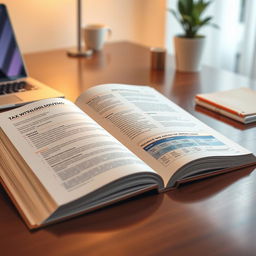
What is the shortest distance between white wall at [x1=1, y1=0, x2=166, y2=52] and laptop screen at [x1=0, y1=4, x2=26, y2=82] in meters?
0.57

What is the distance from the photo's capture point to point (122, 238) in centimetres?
58

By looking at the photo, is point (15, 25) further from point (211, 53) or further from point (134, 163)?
point (134, 163)

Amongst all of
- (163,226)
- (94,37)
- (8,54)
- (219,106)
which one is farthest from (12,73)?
(163,226)

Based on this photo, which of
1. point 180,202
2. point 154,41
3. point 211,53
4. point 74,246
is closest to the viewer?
point 74,246

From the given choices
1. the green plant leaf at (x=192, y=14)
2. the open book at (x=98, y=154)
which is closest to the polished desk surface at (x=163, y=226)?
the open book at (x=98, y=154)

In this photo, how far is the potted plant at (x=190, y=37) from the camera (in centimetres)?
135

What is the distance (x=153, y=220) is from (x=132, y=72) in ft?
2.75

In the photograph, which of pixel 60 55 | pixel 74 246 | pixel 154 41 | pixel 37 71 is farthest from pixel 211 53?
pixel 74 246

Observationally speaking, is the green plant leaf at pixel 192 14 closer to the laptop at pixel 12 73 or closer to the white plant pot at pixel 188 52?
the white plant pot at pixel 188 52

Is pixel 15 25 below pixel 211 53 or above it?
above

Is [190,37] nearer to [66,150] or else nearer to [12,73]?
[12,73]

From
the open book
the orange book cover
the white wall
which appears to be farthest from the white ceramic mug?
the open book

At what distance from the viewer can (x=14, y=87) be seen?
1.17m

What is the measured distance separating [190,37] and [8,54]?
1.85 ft
